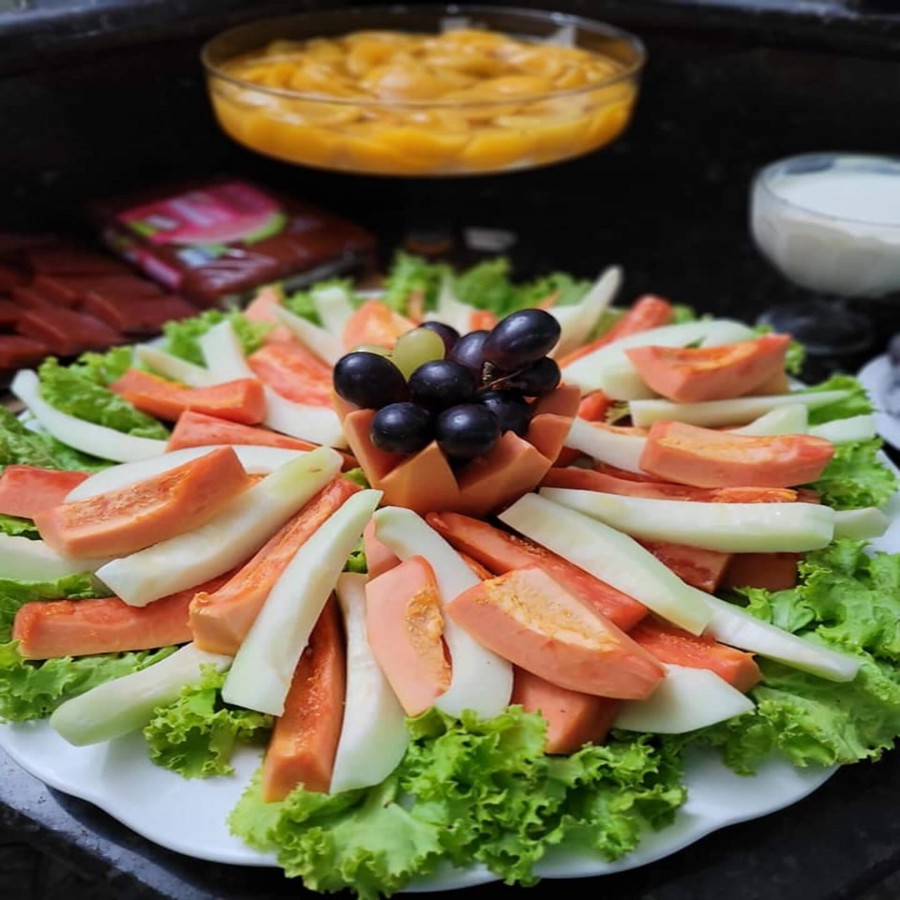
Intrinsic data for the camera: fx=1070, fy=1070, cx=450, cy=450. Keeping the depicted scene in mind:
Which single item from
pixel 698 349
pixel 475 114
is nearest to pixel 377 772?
pixel 698 349

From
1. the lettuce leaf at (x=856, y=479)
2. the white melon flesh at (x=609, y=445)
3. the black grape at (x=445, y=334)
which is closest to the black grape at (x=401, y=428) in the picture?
the black grape at (x=445, y=334)

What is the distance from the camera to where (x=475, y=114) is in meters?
2.27

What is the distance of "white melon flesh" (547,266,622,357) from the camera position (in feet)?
6.93

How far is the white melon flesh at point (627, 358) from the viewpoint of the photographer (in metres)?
1.88

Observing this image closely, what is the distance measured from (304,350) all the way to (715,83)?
1.30 metres

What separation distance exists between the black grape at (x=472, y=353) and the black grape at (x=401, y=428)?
12 centimetres

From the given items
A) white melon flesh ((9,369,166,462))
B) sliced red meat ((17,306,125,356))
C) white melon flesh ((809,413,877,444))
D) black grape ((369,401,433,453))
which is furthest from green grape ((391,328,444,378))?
sliced red meat ((17,306,125,356))

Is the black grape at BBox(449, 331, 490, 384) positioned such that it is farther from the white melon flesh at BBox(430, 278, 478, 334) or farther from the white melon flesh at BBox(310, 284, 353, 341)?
the white melon flesh at BBox(310, 284, 353, 341)

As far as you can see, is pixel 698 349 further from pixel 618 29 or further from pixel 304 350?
pixel 618 29

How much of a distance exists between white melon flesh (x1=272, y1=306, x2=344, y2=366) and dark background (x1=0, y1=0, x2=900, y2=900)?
30.0 inches

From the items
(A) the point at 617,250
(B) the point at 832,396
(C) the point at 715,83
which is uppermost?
(C) the point at 715,83

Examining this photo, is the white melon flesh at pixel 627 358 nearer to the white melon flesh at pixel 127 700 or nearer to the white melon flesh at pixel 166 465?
the white melon flesh at pixel 166 465

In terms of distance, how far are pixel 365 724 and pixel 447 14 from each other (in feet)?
6.96

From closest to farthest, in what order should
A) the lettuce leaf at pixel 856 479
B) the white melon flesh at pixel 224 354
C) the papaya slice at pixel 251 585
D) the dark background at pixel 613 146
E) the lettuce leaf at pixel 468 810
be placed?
1. the lettuce leaf at pixel 468 810
2. the papaya slice at pixel 251 585
3. the lettuce leaf at pixel 856 479
4. the white melon flesh at pixel 224 354
5. the dark background at pixel 613 146
